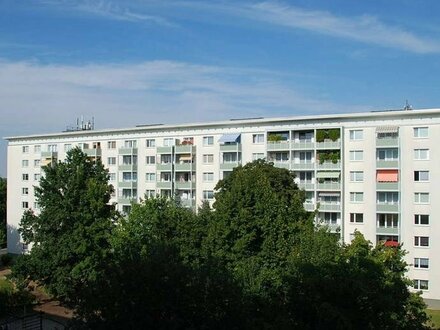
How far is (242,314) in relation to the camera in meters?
15.0

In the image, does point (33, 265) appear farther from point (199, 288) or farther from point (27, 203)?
point (27, 203)

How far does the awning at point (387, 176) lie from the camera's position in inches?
1782

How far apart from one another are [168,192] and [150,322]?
4389cm

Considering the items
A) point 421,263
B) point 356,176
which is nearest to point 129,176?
point 356,176

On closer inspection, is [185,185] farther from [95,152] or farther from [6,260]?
[6,260]

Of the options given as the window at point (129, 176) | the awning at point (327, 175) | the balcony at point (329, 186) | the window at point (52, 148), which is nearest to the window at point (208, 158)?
the window at point (129, 176)

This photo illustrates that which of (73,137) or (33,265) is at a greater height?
(73,137)

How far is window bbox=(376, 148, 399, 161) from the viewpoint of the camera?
4557 cm

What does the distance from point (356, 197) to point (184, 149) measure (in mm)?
18627

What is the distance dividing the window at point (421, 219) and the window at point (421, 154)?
4.83m

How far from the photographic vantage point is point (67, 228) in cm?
3891

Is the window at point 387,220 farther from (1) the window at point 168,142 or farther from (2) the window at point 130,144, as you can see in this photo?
(2) the window at point 130,144

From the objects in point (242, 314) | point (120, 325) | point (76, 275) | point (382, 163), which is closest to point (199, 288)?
point (242, 314)

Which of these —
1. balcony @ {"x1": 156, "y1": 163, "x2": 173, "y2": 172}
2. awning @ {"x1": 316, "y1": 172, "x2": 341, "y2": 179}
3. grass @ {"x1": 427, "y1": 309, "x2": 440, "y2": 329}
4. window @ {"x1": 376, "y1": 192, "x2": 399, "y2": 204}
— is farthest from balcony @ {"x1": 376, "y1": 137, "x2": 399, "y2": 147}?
balcony @ {"x1": 156, "y1": 163, "x2": 173, "y2": 172}
